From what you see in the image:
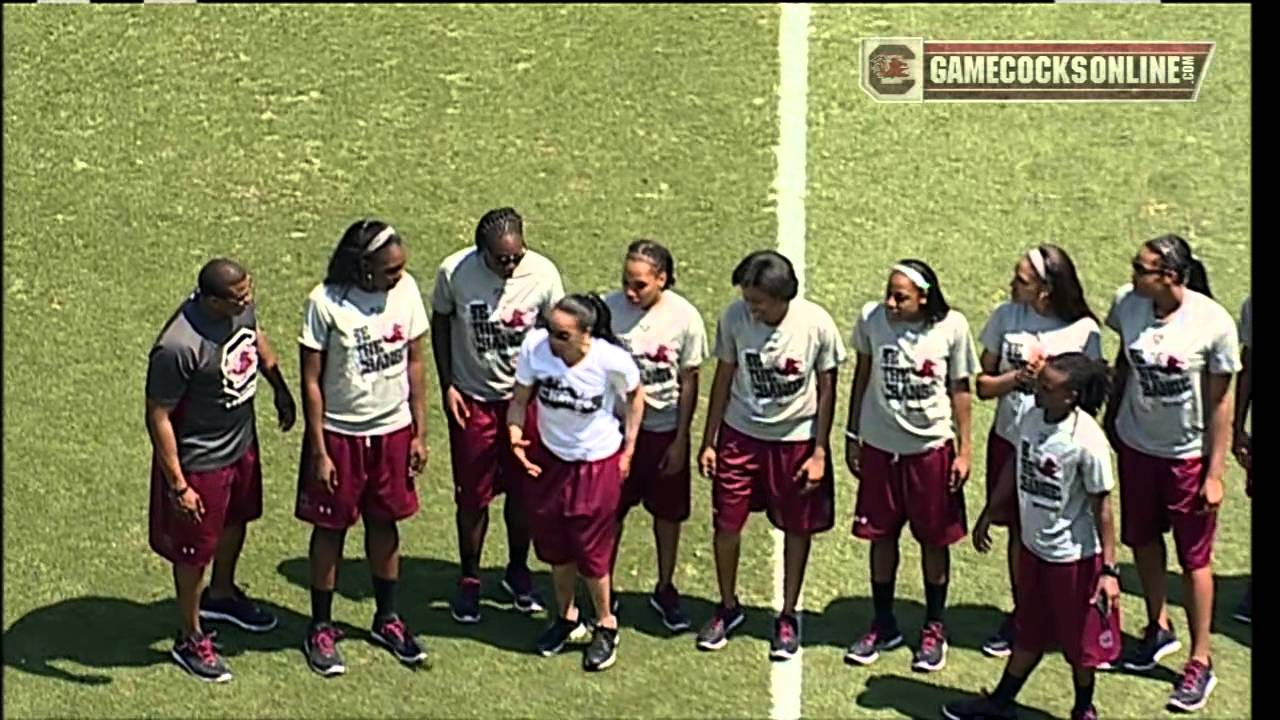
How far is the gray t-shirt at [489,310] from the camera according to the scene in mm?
8023

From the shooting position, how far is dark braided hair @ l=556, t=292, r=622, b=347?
7.59 metres

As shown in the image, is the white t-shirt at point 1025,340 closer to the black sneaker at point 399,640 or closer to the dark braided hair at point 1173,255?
the dark braided hair at point 1173,255

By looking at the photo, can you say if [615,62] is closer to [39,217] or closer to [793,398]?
[39,217]

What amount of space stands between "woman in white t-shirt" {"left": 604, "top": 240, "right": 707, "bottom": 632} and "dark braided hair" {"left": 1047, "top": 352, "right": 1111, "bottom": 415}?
149cm

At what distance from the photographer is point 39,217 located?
12.2m

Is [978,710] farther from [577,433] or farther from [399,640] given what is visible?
[399,640]

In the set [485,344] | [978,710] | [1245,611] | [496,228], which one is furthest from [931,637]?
[496,228]

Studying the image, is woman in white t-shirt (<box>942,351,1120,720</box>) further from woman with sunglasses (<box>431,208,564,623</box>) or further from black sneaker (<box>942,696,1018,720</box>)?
woman with sunglasses (<box>431,208,564,623</box>)

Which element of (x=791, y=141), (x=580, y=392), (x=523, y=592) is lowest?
(x=523, y=592)

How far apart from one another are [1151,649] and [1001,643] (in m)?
0.63

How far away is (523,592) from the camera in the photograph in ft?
28.2

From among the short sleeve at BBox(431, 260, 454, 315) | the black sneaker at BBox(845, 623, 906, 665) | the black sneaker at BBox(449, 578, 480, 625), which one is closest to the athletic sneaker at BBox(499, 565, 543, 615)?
the black sneaker at BBox(449, 578, 480, 625)

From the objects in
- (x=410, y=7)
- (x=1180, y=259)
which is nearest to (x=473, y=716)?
(x=1180, y=259)

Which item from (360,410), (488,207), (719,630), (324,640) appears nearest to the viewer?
(360,410)
